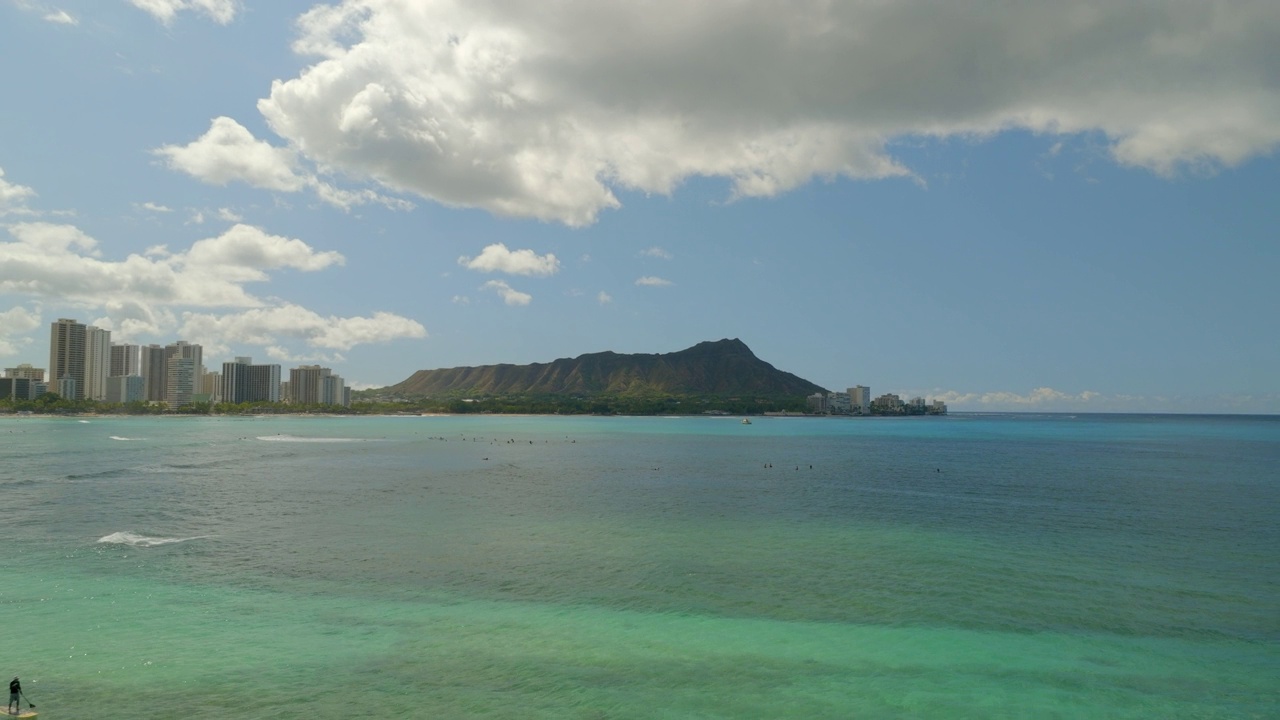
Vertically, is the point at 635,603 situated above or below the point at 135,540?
above

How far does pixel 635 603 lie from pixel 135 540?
87.0ft

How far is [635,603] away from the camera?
24.5 m

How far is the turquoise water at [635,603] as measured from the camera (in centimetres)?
1706

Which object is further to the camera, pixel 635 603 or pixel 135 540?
pixel 135 540

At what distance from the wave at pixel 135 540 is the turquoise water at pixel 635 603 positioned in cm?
27

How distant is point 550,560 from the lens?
31094 millimetres

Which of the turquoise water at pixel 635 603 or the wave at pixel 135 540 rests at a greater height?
the turquoise water at pixel 635 603

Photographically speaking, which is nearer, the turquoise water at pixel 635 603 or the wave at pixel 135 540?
the turquoise water at pixel 635 603

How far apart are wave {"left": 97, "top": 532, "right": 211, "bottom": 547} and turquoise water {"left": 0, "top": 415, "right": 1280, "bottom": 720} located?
0.27 metres

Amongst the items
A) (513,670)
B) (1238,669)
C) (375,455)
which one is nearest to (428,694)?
(513,670)

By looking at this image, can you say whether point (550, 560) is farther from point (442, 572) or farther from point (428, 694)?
point (428, 694)

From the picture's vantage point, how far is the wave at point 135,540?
3362 cm

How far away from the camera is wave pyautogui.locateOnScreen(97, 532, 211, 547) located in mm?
33625

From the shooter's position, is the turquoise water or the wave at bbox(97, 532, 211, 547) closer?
the turquoise water
